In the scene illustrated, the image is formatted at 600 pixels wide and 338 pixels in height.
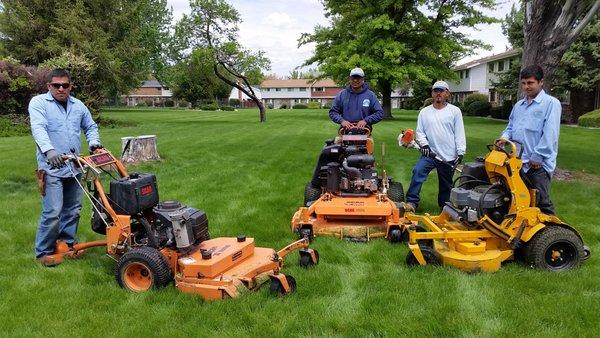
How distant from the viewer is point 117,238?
198 inches

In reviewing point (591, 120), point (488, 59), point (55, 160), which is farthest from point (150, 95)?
point (55, 160)

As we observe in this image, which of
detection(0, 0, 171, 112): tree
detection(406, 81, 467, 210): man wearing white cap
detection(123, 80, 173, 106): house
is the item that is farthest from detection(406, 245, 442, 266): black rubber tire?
detection(123, 80, 173, 106): house

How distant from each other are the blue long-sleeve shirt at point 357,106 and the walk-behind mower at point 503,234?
2.58 m

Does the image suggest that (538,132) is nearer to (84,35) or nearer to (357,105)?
(357,105)

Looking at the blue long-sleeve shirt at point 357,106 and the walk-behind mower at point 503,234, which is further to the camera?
the blue long-sleeve shirt at point 357,106

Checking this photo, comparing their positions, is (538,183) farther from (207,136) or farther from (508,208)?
(207,136)

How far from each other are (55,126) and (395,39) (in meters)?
31.1

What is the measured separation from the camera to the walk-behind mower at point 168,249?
4.60m

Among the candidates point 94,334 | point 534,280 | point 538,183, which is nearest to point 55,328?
point 94,334

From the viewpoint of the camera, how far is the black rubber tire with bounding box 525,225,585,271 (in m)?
5.11

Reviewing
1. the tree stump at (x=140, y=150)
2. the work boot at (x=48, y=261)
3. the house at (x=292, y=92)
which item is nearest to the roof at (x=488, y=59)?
the tree stump at (x=140, y=150)

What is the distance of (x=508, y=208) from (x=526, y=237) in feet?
1.09

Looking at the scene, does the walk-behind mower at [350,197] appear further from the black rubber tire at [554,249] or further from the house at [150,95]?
the house at [150,95]

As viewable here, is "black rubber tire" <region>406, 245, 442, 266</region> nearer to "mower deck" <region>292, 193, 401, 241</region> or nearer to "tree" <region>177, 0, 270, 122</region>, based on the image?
"mower deck" <region>292, 193, 401, 241</region>
